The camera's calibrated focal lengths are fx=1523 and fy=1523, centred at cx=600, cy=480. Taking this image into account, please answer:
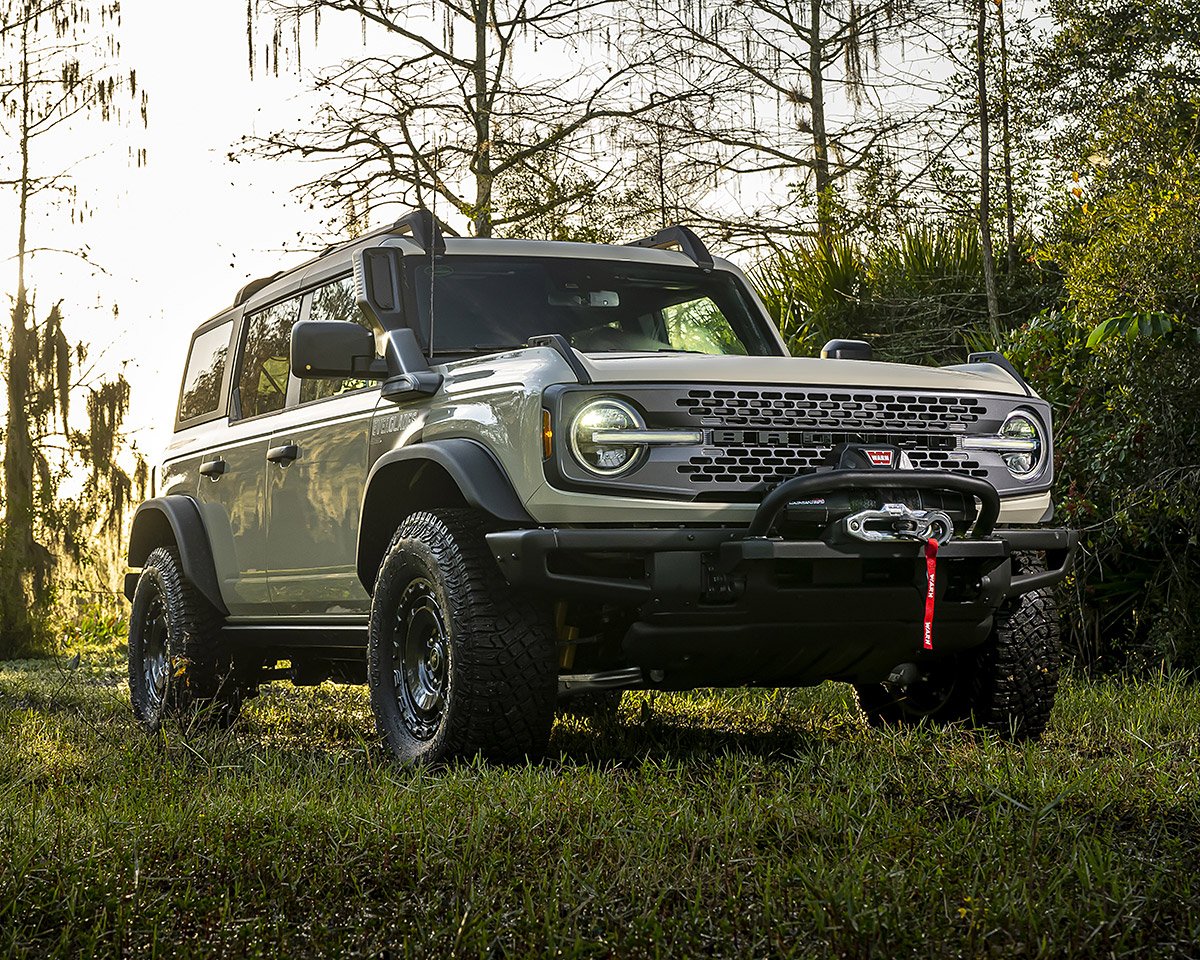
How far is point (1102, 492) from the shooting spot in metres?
8.73

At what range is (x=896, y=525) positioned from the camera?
188 inches

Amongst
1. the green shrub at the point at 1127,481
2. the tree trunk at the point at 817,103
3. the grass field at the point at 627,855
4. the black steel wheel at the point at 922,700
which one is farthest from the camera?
the tree trunk at the point at 817,103

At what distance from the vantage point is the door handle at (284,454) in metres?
6.41

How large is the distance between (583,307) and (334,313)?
3.68 feet

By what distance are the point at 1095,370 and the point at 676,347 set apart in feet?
11.0

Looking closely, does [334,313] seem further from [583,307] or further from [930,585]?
[930,585]

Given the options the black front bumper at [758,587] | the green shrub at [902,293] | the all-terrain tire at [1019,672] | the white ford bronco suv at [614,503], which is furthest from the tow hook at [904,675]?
the green shrub at [902,293]

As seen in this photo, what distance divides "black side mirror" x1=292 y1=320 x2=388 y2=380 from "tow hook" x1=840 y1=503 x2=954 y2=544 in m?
1.95

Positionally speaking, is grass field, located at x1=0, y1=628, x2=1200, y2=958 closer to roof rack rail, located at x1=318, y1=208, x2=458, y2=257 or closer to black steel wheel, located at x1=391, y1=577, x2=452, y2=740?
black steel wheel, located at x1=391, y1=577, x2=452, y2=740

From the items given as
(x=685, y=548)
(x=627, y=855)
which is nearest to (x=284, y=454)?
(x=685, y=548)

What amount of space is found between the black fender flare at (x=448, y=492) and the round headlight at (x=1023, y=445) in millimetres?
1790

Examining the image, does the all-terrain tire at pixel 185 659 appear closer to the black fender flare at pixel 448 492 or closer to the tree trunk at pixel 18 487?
the black fender flare at pixel 448 492

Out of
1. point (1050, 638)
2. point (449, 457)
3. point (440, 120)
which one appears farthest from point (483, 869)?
point (440, 120)

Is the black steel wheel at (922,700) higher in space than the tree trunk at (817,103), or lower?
lower
